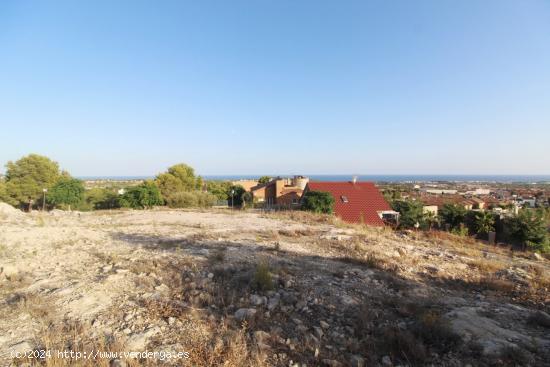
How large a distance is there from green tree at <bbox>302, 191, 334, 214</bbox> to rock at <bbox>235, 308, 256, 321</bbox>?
19.2m

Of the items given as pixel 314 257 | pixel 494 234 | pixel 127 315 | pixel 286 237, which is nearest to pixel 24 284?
pixel 127 315

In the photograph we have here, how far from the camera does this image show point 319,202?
23406 millimetres

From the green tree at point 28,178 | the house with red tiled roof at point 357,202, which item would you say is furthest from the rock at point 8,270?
the green tree at point 28,178

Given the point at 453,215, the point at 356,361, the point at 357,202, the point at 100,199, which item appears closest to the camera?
the point at 356,361

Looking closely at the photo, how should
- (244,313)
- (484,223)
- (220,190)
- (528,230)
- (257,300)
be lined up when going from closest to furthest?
(244,313) < (257,300) < (528,230) < (484,223) < (220,190)

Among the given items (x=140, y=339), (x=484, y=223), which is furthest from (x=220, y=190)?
(x=140, y=339)

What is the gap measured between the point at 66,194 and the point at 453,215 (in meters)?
40.7

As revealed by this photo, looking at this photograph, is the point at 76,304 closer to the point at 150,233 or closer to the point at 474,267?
the point at 150,233

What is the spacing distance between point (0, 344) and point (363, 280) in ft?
18.0

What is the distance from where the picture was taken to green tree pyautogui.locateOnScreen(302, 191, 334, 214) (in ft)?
76.1

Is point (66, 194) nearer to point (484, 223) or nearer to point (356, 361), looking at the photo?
point (356, 361)

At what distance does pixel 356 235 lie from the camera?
11.0 metres

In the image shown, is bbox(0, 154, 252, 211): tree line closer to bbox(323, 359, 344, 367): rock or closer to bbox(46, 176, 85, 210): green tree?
bbox(46, 176, 85, 210): green tree

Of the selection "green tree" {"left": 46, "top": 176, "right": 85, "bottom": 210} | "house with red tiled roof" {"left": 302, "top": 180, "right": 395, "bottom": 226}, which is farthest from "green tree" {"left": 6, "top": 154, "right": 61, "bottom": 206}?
"house with red tiled roof" {"left": 302, "top": 180, "right": 395, "bottom": 226}
